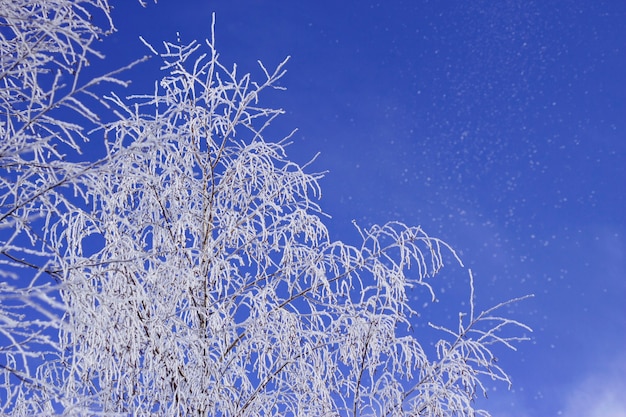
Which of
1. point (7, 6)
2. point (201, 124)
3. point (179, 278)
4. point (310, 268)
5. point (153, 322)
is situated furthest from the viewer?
point (201, 124)

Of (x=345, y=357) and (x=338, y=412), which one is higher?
(x=345, y=357)

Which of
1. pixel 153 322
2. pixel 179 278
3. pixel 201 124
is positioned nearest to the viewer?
pixel 153 322

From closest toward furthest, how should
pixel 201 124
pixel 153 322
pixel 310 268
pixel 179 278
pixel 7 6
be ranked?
1. pixel 7 6
2. pixel 153 322
3. pixel 179 278
4. pixel 310 268
5. pixel 201 124

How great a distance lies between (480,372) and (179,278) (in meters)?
2.20

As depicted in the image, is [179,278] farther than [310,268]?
No

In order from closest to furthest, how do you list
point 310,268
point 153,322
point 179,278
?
point 153,322
point 179,278
point 310,268

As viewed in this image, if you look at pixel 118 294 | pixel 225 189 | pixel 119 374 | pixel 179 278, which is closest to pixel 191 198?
pixel 225 189

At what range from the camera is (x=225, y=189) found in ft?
16.6

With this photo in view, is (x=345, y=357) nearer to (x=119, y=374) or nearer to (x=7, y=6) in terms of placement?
(x=119, y=374)

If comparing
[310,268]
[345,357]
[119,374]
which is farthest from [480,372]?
[119,374]

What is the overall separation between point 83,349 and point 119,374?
0.83 ft

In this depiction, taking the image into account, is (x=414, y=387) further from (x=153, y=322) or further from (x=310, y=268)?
(x=153, y=322)

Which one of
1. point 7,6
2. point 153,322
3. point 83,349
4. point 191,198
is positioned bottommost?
point 83,349

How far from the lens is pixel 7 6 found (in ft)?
10.3
